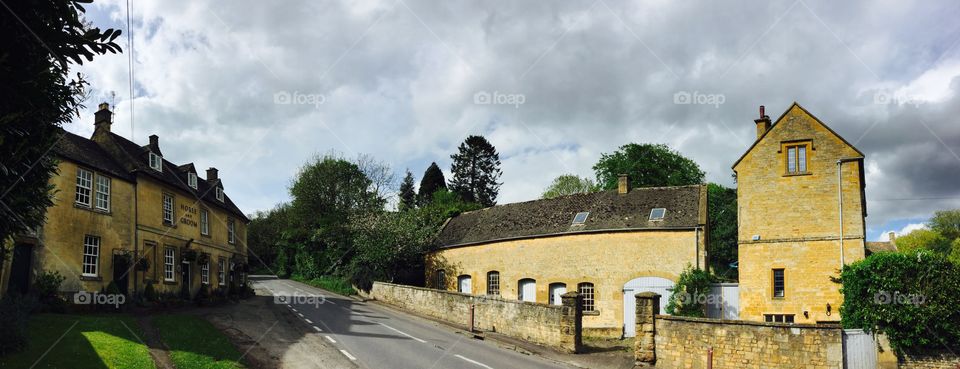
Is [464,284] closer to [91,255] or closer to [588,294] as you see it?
[588,294]

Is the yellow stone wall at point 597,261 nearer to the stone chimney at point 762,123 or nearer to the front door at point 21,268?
the stone chimney at point 762,123

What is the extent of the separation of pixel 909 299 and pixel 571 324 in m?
10.4

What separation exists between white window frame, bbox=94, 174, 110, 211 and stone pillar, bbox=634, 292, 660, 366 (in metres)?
22.3

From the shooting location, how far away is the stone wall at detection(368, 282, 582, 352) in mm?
21969

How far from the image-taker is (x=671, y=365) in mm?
19609

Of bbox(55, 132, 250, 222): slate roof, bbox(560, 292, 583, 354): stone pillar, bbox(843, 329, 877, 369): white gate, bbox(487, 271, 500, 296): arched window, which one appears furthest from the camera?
bbox(487, 271, 500, 296): arched window

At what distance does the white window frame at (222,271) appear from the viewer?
3719 centimetres

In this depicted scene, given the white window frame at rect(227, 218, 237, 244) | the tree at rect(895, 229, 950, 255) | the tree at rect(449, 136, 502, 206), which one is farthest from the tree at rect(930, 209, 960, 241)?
the white window frame at rect(227, 218, 237, 244)

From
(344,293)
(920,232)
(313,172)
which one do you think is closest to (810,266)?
(344,293)

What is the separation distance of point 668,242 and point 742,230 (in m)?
3.52

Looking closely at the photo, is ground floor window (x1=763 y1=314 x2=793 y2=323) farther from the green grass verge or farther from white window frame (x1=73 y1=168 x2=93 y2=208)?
white window frame (x1=73 y1=168 x2=93 y2=208)

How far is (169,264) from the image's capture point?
3044 centimetres

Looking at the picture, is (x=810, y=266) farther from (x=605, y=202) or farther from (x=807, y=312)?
(x=605, y=202)

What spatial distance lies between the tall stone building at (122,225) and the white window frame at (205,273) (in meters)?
0.06
